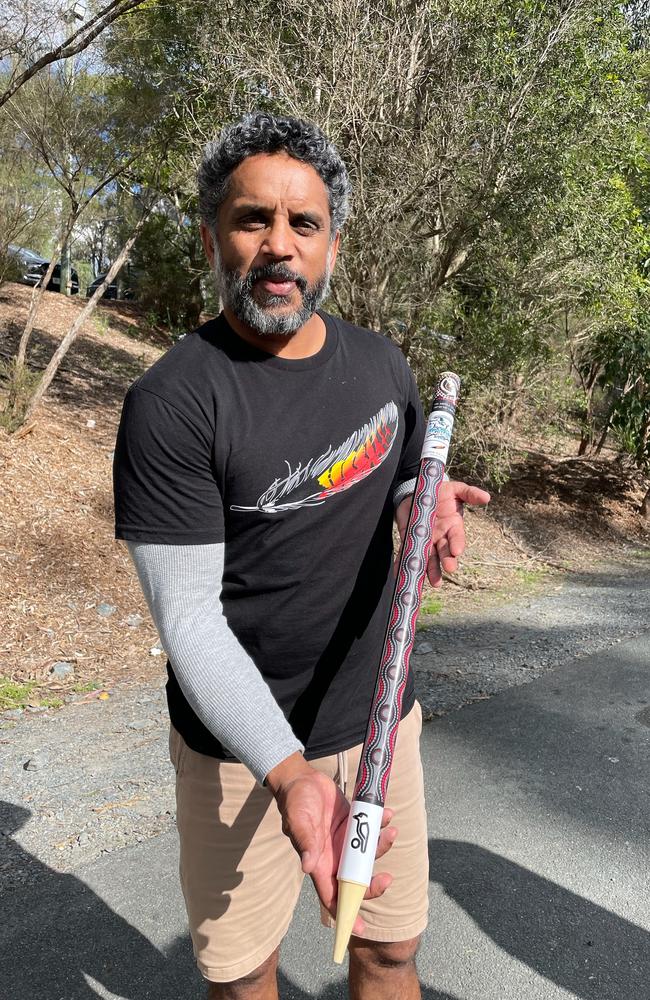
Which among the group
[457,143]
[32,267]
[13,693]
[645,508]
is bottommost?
[13,693]

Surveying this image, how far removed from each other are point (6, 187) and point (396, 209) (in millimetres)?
5142

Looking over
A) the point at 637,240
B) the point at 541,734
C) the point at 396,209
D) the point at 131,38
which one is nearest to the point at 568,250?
the point at 637,240

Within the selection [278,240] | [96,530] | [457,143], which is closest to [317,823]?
[278,240]

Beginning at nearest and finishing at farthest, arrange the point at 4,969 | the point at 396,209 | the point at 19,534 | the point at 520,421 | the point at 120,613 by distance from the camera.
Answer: the point at 4,969, the point at 120,613, the point at 19,534, the point at 396,209, the point at 520,421

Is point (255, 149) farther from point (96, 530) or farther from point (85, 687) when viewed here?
point (96, 530)

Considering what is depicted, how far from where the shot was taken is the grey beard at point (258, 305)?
5.54ft

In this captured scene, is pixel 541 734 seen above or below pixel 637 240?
below

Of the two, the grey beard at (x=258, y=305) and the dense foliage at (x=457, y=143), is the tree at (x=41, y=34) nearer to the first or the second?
the dense foliage at (x=457, y=143)

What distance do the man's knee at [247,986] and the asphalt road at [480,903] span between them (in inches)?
31.2

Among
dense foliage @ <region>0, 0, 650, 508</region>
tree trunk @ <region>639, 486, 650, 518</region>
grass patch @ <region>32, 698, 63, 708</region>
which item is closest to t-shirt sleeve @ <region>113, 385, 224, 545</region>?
grass patch @ <region>32, 698, 63, 708</region>

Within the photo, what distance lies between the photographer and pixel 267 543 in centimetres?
169

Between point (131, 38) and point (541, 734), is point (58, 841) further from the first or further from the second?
point (131, 38)

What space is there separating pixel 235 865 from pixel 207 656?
55 cm

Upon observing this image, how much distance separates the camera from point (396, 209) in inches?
294
